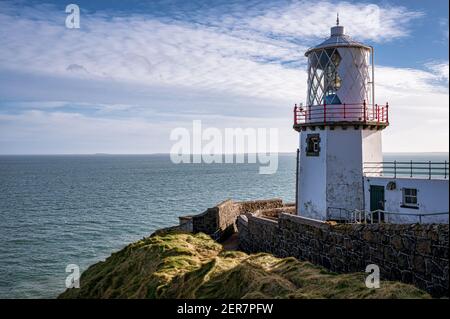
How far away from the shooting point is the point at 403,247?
1223 centimetres

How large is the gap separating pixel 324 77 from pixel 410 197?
7.06m

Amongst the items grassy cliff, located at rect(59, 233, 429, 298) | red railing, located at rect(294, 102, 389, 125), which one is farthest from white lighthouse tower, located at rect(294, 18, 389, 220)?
grassy cliff, located at rect(59, 233, 429, 298)

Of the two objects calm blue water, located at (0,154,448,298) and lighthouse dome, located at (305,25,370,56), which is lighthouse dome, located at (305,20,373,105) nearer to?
lighthouse dome, located at (305,25,370,56)

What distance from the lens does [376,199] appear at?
59.2 ft

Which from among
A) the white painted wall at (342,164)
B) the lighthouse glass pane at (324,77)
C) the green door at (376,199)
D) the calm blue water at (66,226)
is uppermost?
the lighthouse glass pane at (324,77)

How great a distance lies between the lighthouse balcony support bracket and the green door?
303cm

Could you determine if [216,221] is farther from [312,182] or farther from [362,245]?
[362,245]

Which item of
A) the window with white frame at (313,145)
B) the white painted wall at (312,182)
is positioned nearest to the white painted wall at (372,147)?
the white painted wall at (312,182)

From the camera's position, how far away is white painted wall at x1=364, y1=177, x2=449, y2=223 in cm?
1471

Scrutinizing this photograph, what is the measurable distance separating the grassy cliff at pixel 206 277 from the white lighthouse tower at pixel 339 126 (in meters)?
4.91

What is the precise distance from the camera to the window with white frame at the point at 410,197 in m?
15.9

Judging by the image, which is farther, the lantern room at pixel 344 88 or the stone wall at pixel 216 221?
the stone wall at pixel 216 221

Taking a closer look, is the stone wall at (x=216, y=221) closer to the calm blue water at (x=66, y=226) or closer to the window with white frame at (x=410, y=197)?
the window with white frame at (x=410, y=197)

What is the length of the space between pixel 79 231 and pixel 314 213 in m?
28.5
